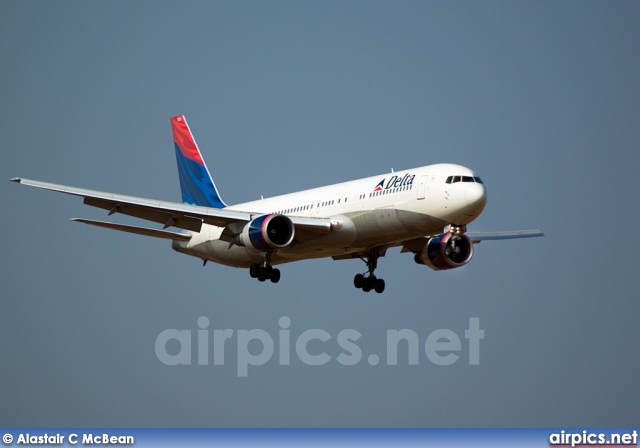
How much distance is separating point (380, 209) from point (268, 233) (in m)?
4.77

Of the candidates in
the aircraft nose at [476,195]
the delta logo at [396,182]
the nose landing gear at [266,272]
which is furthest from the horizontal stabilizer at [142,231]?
the aircraft nose at [476,195]

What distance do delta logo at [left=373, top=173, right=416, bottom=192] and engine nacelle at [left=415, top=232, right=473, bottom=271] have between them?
4.50 meters

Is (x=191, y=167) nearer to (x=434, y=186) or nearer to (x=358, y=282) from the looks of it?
(x=358, y=282)

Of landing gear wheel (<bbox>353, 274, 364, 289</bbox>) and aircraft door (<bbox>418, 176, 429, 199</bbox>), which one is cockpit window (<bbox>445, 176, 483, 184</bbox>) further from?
landing gear wheel (<bbox>353, 274, 364, 289</bbox>)

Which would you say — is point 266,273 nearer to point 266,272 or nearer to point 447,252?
point 266,272

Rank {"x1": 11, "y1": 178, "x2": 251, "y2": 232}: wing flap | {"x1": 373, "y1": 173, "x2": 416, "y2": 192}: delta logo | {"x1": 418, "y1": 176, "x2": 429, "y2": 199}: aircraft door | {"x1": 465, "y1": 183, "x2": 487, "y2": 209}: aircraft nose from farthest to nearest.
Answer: {"x1": 11, "y1": 178, "x2": 251, "y2": 232}: wing flap < {"x1": 373, "y1": 173, "x2": 416, "y2": 192}: delta logo < {"x1": 418, "y1": 176, "x2": 429, "y2": 199}: aircraft door < {"x1": 465, "y1": 183, "x2": 487, "y2": 209}: aircraft nose

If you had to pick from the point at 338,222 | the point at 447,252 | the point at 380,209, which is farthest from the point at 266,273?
the point at 447,252

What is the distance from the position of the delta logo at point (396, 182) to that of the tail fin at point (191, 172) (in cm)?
1382

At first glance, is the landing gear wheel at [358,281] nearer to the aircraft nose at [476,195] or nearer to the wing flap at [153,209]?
the wing flap at [153,209]

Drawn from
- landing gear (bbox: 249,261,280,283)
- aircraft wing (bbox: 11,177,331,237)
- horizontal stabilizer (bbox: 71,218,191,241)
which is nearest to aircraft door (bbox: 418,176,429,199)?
aircraft wing (bbox: 11,177,331,237)

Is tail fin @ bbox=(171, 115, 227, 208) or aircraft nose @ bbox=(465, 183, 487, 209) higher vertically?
tail fin @ bbox=(171, 115, 227, 208)

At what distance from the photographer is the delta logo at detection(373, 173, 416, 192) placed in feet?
182

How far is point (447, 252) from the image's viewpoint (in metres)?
59.9

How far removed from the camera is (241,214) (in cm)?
5884
